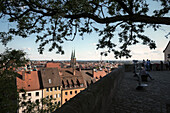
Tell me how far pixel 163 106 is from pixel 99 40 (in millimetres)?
4441

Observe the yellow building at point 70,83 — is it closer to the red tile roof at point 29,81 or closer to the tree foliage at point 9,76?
the red tile roof at point 29,81

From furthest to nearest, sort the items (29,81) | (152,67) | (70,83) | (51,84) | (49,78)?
(70,83) → (49,78) → (51,84) → (29,81) → (152,67)

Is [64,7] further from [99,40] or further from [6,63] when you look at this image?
[6,63]

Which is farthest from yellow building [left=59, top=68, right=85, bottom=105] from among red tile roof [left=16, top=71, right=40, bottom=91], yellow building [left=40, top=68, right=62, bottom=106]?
red tile roof [left=16, top=71, right=40, bottom=91]

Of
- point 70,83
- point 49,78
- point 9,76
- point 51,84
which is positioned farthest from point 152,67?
point 70,83

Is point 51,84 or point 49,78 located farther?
point 49,78

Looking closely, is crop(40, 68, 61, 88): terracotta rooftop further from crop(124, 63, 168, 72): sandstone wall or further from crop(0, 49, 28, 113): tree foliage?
crop(0, 49, 28, 113): tree foliage

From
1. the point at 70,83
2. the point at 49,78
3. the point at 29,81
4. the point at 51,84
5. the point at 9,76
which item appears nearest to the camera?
the point at 9,76

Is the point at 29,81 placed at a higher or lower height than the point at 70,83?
higher

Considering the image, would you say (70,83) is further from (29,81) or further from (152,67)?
(152,67)

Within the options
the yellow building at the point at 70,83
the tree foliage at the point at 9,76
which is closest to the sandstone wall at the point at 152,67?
the tree foliage at the point at 9,76

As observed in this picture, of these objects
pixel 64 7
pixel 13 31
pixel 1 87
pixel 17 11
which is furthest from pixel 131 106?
pixel 1 87

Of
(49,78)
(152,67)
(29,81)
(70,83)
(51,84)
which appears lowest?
(70,83)

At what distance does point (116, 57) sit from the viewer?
22.4ft
